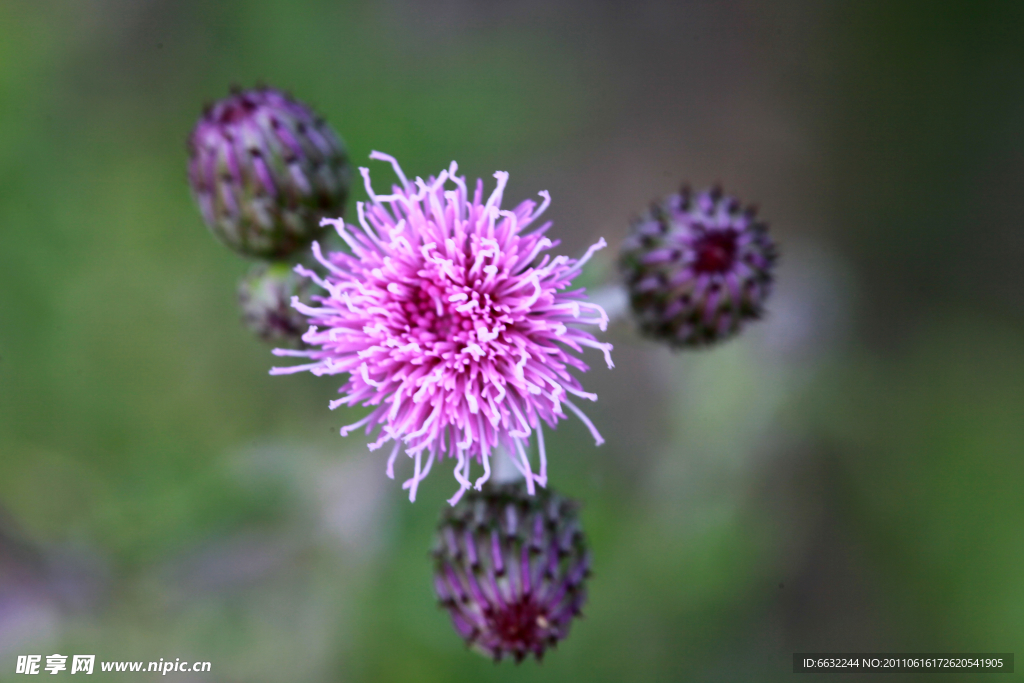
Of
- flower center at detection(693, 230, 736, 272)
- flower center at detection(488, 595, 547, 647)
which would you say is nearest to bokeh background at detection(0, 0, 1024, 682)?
flower center at detection(488, 595, 547, 647)

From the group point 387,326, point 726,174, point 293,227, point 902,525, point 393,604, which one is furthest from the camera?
point 726,174

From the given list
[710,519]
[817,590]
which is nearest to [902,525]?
[817,590]

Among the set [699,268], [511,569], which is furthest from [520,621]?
[699,268]

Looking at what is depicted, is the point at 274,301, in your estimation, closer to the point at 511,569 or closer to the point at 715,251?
the point at 511,569

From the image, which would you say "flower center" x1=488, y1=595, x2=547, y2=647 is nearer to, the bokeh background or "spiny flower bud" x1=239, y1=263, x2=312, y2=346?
"spiny flower bud" x1=239, y1=263, x2=312, y2=346

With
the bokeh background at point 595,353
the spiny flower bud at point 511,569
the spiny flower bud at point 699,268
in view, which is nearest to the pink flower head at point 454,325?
the spiny flower bud at point 511,569

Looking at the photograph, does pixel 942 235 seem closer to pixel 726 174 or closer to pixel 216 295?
pixel 726 174
